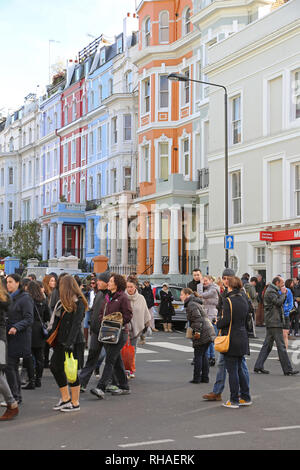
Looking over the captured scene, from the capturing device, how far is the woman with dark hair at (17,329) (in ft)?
31.8

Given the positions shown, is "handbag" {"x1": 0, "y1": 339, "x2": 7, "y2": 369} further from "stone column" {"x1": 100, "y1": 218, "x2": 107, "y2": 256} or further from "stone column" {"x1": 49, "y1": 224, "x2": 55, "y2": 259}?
"stone column" {"x1": 49, "y1": 224, "x2": 55, "y2": 259}

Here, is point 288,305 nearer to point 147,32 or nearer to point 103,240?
point 147,32

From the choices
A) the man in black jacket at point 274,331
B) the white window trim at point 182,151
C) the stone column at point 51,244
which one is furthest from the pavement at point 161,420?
the stone column at point 51,244

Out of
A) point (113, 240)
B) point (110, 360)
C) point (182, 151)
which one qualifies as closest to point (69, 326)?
point (110, 360)

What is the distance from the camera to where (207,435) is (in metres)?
7.88

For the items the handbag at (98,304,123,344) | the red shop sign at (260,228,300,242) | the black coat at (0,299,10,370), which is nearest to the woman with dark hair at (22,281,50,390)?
the handbag at (98,304,123,344)

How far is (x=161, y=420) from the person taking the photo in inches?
346

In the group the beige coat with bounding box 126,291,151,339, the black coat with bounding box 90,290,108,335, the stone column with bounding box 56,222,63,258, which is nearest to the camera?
the black coat with bounding box 90,290,108,335

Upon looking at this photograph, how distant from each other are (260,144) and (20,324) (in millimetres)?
19728

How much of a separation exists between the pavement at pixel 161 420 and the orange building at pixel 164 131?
2465cm

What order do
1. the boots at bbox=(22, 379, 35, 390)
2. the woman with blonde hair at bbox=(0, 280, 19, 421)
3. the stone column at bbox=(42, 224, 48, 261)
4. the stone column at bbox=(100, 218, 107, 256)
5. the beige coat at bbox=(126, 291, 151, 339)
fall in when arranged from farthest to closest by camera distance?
the stone column at bbox=(42, 224, 48, 261), the stone column at bbox=(100, 218, 107, 256), the beige coat at bbox=(126, 291, 151, 339), the boots at bbox=(22, 379, 35, 390), the woman with blonde hair at bbox=(0, 280, 19, 421)

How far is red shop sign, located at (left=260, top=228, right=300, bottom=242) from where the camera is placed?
25.6 m

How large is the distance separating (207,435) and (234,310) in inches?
92.4

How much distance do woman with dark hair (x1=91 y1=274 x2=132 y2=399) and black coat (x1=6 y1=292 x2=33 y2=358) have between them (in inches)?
47.3
